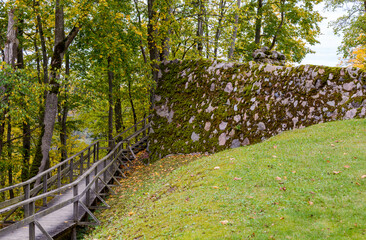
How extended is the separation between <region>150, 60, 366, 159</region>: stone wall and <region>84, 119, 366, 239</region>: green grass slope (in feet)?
3.13

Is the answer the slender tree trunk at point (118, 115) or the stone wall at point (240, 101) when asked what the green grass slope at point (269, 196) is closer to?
the stone wall at point (240, 101)

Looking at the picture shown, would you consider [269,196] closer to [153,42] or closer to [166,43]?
Answer: [166,43]

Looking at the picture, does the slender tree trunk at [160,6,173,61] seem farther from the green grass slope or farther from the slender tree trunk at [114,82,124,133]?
the green grass slope

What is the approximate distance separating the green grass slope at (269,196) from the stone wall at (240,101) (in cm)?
96

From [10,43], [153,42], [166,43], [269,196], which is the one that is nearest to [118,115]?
[153,42]

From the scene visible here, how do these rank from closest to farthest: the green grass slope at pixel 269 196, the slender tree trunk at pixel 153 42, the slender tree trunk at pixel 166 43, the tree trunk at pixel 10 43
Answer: the green grass slope at pixel 269 196
the tree trunk at pixel 10 43
the slender tree trunk at pixel 153 42
the slender tree trunk at pixel 166 43

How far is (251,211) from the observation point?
5.64 metres

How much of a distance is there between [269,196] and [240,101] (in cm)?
700

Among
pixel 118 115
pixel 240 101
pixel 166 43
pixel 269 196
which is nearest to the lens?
pixel 269 196

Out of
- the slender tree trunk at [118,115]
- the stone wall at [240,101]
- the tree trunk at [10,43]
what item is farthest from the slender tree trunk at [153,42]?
the tree trunk at [10,43]

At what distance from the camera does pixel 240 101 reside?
41.8 feet

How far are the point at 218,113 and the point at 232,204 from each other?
745 centimetres

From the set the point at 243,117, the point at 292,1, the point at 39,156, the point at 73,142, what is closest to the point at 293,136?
the point at 243,117

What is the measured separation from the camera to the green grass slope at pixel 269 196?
501 cm
